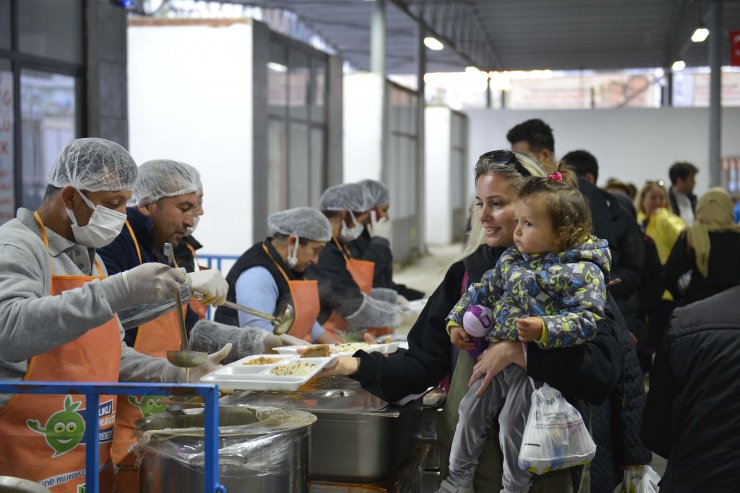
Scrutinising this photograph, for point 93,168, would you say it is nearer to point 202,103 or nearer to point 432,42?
point 202,103

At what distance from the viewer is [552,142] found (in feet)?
15.2

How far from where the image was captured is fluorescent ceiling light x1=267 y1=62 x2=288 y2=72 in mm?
9575

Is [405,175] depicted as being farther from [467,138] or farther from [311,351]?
[311,351]

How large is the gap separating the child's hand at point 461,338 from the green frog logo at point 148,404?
1.03m

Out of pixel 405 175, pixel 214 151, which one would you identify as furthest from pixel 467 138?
pixel 214 151

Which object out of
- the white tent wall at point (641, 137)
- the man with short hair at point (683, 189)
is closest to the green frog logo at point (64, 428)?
the man with short hair at point (683, 189)

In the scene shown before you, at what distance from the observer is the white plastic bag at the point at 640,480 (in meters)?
2.97

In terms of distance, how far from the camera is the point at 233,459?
219cm

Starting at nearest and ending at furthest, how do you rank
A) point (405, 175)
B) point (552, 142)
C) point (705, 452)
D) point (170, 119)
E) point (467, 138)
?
point (705, 452), point (552, 142), point (170, 119), point (405, 175), point (467, 138)

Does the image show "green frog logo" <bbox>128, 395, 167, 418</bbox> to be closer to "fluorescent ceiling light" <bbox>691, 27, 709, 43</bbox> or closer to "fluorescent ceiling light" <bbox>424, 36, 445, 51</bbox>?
"fluorescent ceiling light" <bbox>691, 27, 709, 43</bbox>

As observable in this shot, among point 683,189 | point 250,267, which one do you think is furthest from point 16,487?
point 683,189

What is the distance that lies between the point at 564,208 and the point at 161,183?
1941mm

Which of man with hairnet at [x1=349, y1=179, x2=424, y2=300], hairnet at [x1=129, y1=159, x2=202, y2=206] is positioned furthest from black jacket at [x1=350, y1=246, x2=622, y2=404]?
man with hairnet at [x1=349, y1=179, x2=424, y2=300]

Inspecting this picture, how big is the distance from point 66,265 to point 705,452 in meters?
1.74
